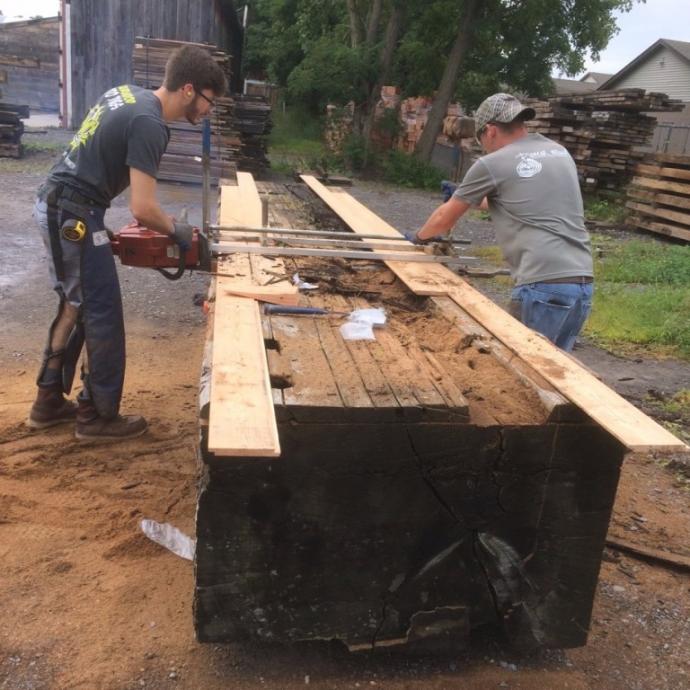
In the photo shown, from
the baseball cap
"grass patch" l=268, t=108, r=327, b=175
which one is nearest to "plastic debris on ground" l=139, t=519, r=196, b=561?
the baseball cap

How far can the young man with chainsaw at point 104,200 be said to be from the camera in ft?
11.7

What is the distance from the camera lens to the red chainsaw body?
373 centimetres

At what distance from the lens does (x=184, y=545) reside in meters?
3.25

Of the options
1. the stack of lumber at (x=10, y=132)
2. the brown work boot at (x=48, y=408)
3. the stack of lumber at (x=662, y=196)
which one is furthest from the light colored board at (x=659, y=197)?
the stack of lumber at (x=10, y=132)

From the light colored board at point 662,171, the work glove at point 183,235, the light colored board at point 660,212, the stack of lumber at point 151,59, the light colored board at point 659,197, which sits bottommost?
the light colored board at point 660,212

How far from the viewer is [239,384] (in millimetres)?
2324

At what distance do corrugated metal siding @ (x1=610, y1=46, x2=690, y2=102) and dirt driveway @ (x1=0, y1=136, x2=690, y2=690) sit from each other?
3536cm

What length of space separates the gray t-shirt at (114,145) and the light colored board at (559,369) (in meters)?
1.52

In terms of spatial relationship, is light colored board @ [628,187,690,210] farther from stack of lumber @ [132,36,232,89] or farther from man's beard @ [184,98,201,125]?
man's beard @ [184,98,201,125]

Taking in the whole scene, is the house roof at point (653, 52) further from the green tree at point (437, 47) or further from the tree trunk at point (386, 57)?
the tree trunk at point (386, 57)

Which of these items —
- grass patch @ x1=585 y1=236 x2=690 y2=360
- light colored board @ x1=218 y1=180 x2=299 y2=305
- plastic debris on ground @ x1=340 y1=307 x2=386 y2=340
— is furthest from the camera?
grass patch @ x1=585 y1=236 x2=690 y2=360

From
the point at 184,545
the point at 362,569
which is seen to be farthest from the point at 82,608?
the point at 362,569

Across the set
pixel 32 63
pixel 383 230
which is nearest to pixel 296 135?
pixel 32 63

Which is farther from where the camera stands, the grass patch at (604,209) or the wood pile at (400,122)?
the wood pile at (400,122)
